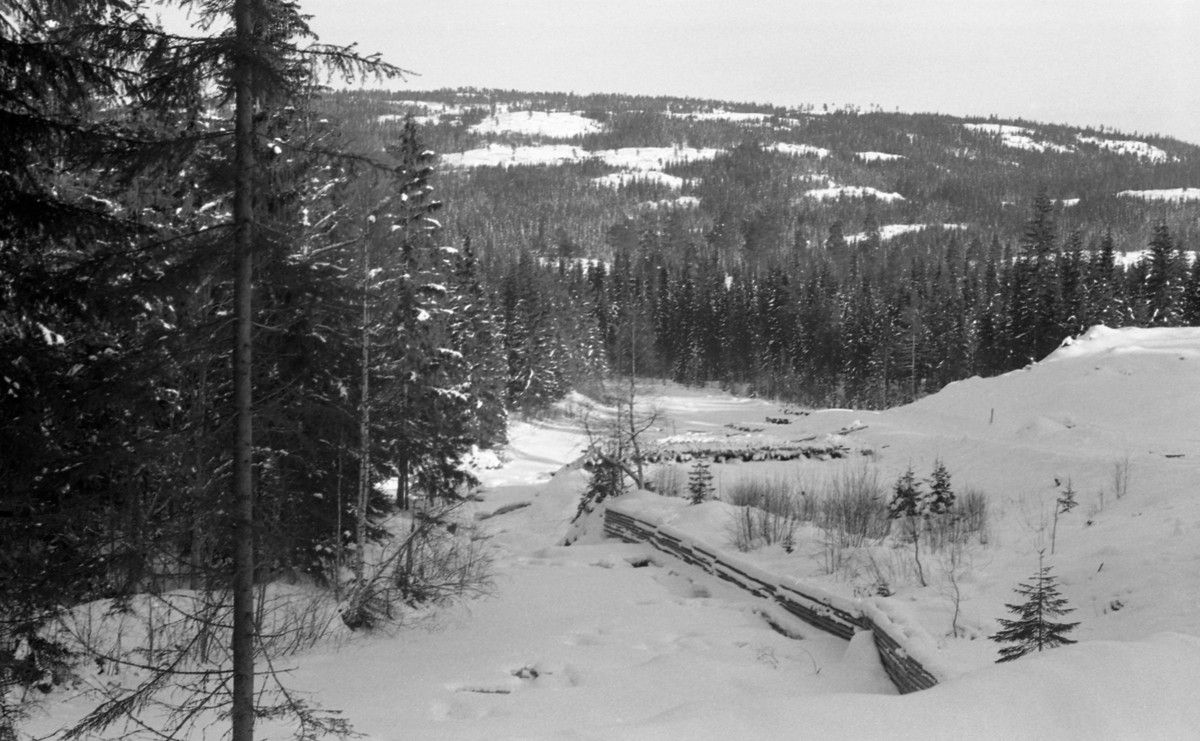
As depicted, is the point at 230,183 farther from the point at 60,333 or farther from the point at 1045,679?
the point at 1045,679

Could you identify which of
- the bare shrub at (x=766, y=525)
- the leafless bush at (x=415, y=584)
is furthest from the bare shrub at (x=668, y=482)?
the leafless bush at (x=415, y=584)

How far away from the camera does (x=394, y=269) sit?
16391 millimetres

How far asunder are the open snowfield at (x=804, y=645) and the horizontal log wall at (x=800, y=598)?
0.17 metres

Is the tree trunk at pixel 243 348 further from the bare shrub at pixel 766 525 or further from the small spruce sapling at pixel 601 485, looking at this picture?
the small spruce sapling at pixel 601 485

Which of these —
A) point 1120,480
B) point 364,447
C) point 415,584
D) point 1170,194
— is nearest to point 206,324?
point 415,584

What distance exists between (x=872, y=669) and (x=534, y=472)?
32.0 meters

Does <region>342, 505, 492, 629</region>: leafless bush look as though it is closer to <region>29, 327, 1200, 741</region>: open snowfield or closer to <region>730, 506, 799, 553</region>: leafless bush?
<region>29, 327, 1200, 741</region>: open snowfield

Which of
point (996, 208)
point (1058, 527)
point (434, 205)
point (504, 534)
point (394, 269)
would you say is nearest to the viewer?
point (1058, 527)

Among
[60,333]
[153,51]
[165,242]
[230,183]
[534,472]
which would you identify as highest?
[153,51]

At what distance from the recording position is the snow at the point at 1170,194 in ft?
611

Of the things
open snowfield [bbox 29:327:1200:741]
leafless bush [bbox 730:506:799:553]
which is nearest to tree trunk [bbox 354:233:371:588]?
open snowfield [bbox 29:327:1200:741]

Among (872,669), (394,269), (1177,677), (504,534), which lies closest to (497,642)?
(872,669)

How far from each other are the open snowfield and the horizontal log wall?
17 centimetres

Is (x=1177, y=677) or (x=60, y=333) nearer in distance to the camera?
(x=1177, y=677)
